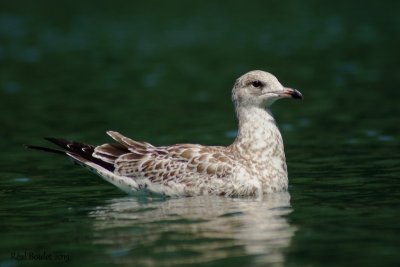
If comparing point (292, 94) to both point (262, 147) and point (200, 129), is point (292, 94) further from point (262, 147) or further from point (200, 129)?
point (200, 129)

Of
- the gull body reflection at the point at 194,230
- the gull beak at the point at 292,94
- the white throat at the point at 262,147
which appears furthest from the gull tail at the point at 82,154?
the gull beak at the point at 292,94

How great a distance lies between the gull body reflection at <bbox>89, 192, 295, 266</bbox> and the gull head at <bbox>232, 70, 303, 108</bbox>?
1.59m

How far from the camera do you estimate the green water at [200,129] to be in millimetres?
11883

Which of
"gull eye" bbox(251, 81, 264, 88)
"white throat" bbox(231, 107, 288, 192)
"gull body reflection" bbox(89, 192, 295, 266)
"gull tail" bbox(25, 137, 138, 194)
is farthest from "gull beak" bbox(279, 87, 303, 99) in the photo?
"gull tail" bbox(25, 137, 138, 194)

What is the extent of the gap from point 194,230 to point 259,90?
3.51m

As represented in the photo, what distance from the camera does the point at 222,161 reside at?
15008mm

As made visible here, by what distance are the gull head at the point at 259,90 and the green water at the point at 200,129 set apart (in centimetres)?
162

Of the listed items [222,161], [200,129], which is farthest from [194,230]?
[200,129]

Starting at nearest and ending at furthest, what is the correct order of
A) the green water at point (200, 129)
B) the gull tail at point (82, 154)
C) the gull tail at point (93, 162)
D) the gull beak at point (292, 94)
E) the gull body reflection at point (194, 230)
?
the gull body reflection at point (194, 230)
the green water at point (200, 129)
the gull beak at point (292, 94)
the gull tail at point (93, 162)
the gull tail at point (82, 154)

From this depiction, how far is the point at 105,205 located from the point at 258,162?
8.37 ft

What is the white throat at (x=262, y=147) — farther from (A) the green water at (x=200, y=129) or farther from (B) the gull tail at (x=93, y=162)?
(B) the gull tail at (x=93, y=162)

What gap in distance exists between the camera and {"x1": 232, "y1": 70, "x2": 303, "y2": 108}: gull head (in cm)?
1526

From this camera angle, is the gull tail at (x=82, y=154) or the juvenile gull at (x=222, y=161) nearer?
the juvenile gull at (x=222, y=161)

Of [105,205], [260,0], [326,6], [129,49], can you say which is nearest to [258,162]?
[105,205]
